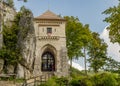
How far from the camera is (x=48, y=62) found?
4719cm

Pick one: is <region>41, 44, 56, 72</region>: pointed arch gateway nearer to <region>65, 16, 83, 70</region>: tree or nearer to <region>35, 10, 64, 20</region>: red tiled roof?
<region>65, 16, 83, 70</region>: tree

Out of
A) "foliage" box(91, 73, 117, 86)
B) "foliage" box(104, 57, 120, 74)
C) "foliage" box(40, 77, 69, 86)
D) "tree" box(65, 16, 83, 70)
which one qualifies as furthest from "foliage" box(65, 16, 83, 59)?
"foliage" box(104, 57, 120, 74)

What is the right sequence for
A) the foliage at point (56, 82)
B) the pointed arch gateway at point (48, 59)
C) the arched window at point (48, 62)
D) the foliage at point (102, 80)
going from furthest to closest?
1. the arched window at point (48, 62)
2. the pointed arch gateway at point (48, 59)
3. the foliage at point (56, 82)
4. the foliage at point (102, 80)

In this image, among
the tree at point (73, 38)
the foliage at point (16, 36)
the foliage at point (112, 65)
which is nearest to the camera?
the foliage at point (112, 65)

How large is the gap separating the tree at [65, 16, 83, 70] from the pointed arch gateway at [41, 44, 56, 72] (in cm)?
366

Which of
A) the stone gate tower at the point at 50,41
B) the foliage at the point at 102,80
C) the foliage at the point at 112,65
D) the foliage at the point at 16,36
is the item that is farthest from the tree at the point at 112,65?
the stone gate tower at the point at 50,41

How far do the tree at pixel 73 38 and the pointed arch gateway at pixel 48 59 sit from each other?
12.0 ft

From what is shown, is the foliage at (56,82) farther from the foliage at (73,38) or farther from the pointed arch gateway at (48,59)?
the foliage at (73,38)

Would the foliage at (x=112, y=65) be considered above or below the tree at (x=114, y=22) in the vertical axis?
below

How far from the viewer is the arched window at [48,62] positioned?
154 feet

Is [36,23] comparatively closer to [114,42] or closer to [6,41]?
[6,41]

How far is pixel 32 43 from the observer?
125 feet

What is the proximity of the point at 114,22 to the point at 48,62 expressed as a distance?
1327 inches

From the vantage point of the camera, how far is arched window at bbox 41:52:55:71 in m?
46.9
